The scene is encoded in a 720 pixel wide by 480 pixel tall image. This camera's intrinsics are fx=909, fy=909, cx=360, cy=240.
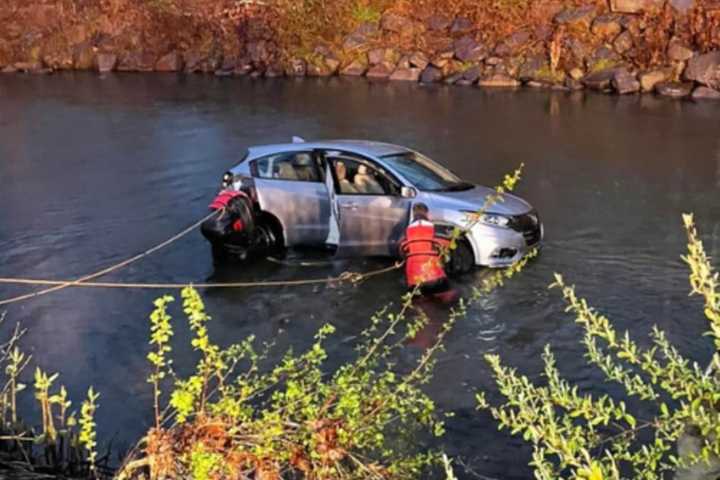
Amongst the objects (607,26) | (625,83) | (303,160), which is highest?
(607,26)

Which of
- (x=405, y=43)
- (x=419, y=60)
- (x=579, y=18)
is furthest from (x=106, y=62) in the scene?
(x=579, y=18)

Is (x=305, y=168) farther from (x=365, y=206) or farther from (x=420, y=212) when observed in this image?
(x=420, y=212)

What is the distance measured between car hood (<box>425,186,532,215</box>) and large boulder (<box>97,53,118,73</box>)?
36.5m

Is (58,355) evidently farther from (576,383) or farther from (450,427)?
(576,383)

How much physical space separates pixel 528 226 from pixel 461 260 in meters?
1.11

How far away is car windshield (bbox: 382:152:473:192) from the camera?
13016 mm

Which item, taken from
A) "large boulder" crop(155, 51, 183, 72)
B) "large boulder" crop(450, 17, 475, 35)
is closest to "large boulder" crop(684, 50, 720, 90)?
"large boulder" crop(450, 17, 475, 35)

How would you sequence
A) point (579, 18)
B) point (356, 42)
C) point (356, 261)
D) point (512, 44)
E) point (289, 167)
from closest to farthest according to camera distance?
point (356, 261) → point (289, 167) → point (579, 18) → point (512, 44) → point (356, 42)

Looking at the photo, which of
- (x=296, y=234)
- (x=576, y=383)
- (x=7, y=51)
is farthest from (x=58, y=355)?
(x=7, y=51)

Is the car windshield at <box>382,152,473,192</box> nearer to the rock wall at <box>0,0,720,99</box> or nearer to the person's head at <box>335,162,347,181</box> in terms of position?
the person's head at <box>335,162,347,181</box>

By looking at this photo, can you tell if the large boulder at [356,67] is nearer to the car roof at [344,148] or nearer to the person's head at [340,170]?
the car roof at [344,148]

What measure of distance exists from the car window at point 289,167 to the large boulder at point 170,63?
108 feet

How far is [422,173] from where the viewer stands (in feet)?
43.8

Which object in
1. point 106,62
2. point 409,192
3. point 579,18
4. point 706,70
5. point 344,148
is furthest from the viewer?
point 106,62
